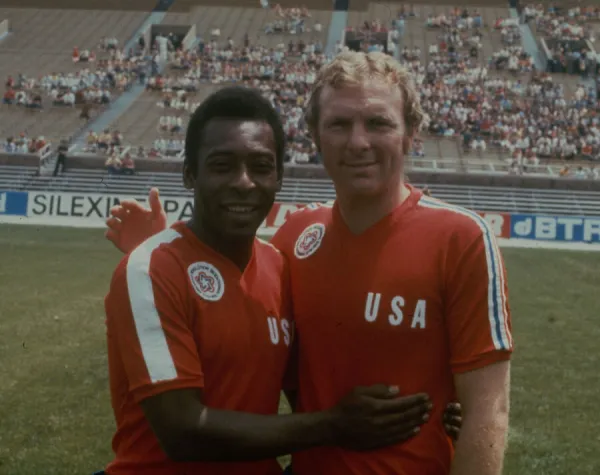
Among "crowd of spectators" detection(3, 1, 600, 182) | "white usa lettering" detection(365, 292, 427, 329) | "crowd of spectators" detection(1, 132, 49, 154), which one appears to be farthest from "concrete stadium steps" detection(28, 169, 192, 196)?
"white usa lettering" detection(365, 292, 427, 329)

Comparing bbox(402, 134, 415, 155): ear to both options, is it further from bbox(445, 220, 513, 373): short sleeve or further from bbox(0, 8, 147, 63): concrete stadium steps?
bbox(0, 8, 147, 63): concrete stadium steps

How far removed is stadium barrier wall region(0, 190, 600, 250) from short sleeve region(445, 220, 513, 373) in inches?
755

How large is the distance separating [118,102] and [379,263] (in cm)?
3839

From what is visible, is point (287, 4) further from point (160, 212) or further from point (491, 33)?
point (160, 212)

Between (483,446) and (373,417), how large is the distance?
0.40m

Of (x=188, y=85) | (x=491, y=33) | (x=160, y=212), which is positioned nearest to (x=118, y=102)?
(x=188, y=85)

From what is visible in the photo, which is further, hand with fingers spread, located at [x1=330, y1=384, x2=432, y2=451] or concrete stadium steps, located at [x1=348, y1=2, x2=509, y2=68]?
concrete stadium steps, located at [x1=348, y1=2, x2=509, y2=68]

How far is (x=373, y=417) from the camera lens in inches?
114

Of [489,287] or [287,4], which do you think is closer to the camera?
[489,287]

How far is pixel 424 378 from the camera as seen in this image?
3057 millimetres

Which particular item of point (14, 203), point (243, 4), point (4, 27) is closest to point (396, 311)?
point (14, 203)

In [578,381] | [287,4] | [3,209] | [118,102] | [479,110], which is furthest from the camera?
[287,4]

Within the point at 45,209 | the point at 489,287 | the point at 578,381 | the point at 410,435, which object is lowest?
the point at 45,209

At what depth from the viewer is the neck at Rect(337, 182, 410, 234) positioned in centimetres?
323
